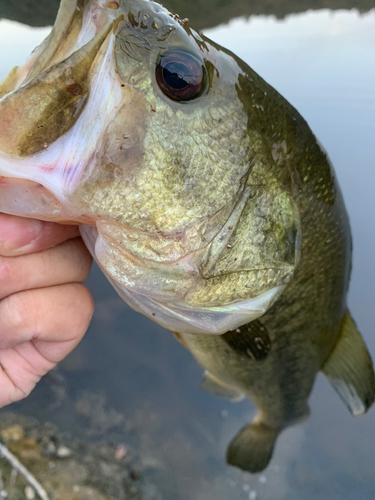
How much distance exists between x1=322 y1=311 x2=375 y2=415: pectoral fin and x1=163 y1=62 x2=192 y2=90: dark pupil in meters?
0.86

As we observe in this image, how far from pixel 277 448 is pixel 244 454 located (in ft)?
0.69

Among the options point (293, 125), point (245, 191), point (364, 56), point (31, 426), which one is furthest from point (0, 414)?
point (364, 56)

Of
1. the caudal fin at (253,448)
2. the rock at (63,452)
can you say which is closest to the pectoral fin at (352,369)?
the caudal fin at (253,448)

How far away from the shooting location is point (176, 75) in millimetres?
418

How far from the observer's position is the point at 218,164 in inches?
18.9

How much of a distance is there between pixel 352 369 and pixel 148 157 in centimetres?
96

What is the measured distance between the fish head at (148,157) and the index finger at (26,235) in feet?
0.21

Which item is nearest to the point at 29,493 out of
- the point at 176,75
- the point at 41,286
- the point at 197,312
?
the point at 41,286

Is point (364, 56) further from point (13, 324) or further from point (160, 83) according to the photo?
point (13, 324)

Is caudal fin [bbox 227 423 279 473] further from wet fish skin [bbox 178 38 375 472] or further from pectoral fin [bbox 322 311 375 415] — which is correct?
pectoral fin [bbox 322 311 375 415]

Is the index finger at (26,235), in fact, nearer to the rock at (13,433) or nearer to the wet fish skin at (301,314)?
the wet fish skin at (301,314)

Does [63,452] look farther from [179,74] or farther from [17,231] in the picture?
[179,74]

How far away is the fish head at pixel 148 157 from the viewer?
38cm

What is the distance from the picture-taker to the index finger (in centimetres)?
51
